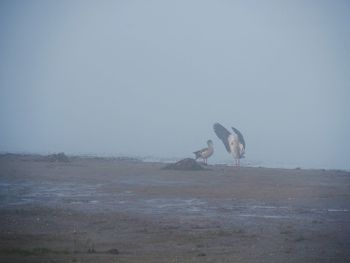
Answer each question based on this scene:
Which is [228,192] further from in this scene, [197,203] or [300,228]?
[300,228]

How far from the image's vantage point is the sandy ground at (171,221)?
8.20 meters

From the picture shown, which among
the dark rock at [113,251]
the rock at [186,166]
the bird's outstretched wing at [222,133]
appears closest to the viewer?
the dark rock at [113,251]

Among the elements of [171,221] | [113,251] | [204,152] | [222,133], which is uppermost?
[222,133]

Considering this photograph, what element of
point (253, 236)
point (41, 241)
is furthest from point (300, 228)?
point (41, 241)

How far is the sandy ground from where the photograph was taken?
8.20 metres

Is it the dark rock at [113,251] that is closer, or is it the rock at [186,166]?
the dark rock at [113,251]

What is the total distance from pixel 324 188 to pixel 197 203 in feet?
22.9

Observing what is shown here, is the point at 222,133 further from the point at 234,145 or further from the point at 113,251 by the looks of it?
the point at 113,251

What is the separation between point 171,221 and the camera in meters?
11.4

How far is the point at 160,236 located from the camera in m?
9.62

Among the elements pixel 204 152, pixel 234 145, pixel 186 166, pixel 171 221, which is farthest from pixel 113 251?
pixel 234 145

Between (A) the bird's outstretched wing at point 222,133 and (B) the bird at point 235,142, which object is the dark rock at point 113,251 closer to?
(B) the bird at point 235,142

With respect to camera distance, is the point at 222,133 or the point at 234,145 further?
the point at 222,133

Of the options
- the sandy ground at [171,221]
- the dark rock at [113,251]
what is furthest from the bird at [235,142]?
the dark rock at [113,251]
